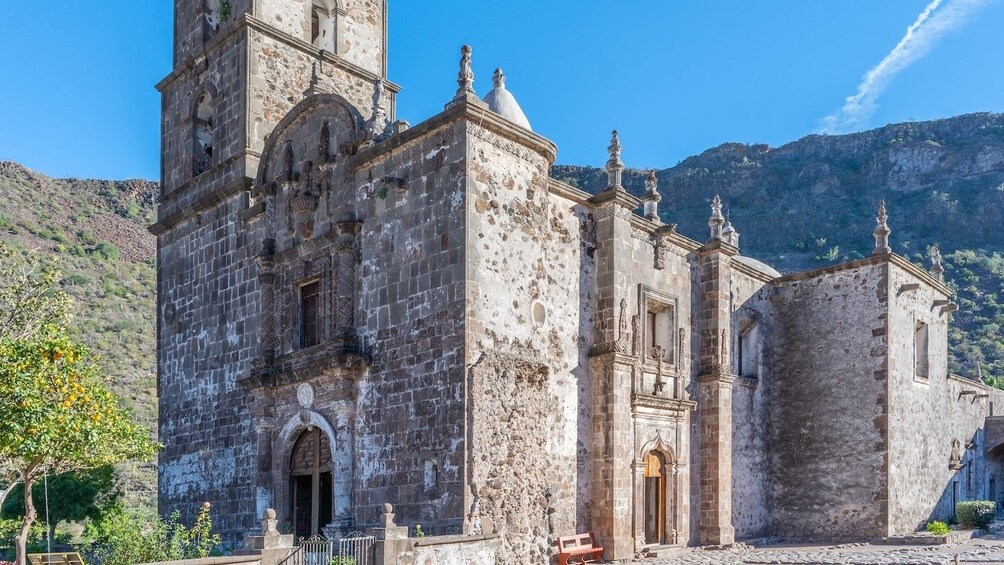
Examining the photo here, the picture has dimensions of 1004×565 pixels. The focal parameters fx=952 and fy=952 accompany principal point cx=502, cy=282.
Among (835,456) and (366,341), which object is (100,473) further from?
(835,456)

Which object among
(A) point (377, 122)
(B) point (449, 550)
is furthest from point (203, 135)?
(B) point (449, 550)

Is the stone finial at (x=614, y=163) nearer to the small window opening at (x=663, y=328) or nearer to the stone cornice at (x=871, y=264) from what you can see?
the small window opening at (x=663, y=328)

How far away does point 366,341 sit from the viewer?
15.0m

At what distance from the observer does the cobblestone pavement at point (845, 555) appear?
15.6m

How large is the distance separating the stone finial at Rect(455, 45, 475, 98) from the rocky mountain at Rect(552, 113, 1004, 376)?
145 feet

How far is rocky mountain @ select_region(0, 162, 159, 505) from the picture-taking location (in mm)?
38094

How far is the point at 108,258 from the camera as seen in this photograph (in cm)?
5119

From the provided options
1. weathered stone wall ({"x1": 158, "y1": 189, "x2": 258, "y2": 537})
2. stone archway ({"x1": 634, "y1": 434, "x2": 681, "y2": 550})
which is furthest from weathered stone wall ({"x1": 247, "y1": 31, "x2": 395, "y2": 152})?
stone archway ({"x1": 634, "y1": 434, "x2": 681, "y2": 550})

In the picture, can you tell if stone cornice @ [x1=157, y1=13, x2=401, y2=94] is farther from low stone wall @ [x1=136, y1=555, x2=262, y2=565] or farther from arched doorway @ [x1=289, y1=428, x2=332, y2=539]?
low stone wall @ [x1=136, y1=555, x2=262, y2=565]

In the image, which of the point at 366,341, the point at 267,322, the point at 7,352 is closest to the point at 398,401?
the point at 366,341

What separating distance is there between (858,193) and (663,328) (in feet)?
191

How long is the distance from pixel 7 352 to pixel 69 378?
82 centimetres

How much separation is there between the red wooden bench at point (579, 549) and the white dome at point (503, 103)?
7166 millimetres

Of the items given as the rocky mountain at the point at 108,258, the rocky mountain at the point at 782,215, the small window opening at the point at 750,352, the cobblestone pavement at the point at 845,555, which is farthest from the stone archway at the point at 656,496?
the rocky mountain at the point at 782,215
